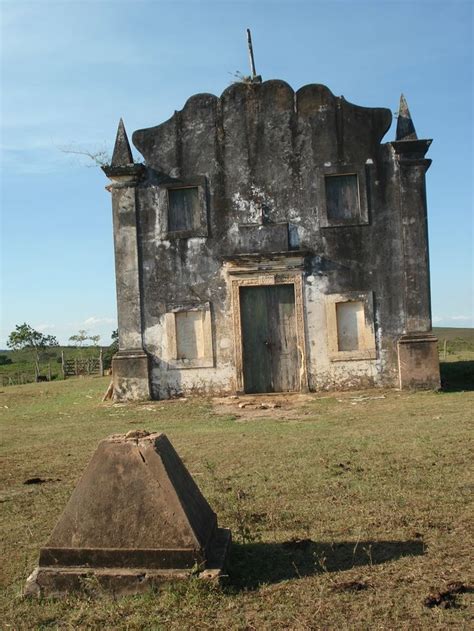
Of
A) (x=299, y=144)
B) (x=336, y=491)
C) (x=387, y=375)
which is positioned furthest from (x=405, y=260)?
(x=336, y=491)

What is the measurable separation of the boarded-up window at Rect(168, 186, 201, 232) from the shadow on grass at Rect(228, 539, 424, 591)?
11.4 metres

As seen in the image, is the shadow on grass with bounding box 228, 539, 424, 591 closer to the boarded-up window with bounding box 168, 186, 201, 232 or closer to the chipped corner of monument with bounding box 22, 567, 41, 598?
the chipped corner of monument with bounding box 22, 567, 41, 598

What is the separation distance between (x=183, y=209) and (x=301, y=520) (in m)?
11.1

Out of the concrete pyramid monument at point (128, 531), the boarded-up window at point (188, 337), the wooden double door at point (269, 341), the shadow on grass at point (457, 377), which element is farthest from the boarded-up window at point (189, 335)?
the concrete pyramid monument at point (128, 531)

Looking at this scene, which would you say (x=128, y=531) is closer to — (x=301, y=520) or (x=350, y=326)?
(x=301, y=520)

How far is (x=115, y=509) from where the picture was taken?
13.9ft

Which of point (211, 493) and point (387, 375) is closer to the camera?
point (211, 493)

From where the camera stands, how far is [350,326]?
49.6 feet

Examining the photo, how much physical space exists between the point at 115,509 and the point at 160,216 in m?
11.8

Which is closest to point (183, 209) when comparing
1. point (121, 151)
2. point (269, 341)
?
point (121, 151)

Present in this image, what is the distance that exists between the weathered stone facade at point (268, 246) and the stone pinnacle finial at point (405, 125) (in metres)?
0.03

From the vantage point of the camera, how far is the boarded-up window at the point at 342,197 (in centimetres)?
1511

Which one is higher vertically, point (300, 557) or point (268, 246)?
point (268, 246)

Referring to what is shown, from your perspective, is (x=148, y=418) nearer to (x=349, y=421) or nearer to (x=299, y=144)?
(x=349, y=421)
